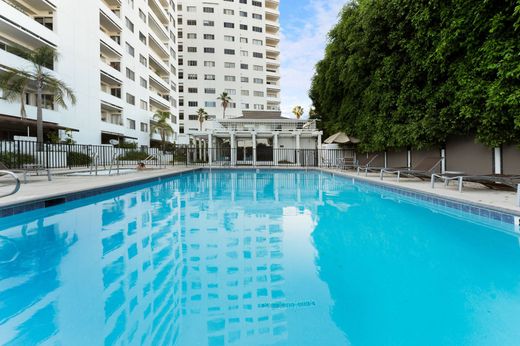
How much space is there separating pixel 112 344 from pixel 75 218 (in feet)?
16.9

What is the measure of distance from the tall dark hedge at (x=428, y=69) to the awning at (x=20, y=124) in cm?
1890

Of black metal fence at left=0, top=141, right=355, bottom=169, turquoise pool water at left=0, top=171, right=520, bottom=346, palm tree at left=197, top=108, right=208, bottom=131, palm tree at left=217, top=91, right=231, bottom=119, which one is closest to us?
turquoise pool water at left=0, top=171, right=520, bottom=346

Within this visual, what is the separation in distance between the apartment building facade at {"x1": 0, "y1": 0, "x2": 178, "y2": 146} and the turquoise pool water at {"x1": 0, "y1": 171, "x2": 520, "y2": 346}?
1863 centimetres

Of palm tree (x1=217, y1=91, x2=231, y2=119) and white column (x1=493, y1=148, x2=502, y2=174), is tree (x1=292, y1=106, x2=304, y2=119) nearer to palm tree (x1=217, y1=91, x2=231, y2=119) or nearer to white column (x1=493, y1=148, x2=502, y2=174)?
palm tree (x1=217, y1=91, x2=231, y2=119)

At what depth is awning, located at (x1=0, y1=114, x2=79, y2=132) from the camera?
18481 millimetres

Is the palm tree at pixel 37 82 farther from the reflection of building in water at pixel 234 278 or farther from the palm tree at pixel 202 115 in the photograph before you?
the palm tree at pixel 202 115

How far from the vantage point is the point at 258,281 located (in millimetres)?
3219

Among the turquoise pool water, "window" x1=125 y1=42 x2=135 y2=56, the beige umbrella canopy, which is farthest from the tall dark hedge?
"window" x1=125 y1=42 x2=135 y2=56

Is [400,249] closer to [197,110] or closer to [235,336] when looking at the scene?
[235,336]

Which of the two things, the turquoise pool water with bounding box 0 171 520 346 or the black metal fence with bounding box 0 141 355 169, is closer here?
the turquoise pool water with bounding box 0 171 520 346

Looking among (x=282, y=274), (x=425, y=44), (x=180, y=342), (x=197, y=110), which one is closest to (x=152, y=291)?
(x=180, y=342)

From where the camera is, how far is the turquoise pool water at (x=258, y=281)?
90.6 inches

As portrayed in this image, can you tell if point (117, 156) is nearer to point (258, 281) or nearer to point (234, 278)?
point (234, 278)

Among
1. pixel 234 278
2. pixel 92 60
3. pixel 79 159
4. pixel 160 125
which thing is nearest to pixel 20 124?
pixel 79 159
